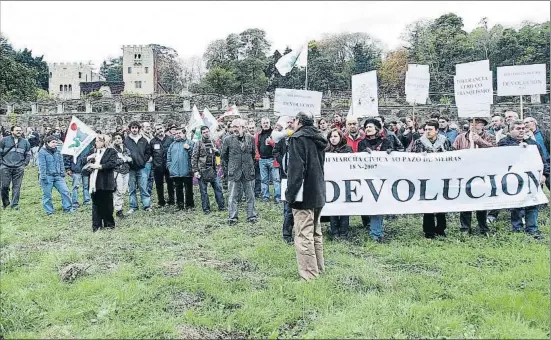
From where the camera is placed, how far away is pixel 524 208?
8523 millimetres

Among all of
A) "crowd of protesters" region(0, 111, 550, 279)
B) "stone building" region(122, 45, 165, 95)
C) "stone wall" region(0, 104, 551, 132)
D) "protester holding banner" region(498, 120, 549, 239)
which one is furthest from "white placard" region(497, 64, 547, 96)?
"stone building" region(122, 45, 165, 95)

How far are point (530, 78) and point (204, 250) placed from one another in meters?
7.44

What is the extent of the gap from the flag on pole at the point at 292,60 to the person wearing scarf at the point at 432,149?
367 cm

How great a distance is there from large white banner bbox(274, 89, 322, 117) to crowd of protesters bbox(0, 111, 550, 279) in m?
0.28

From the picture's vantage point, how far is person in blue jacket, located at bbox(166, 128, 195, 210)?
11.0 meters

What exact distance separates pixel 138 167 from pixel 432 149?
6.36 metres

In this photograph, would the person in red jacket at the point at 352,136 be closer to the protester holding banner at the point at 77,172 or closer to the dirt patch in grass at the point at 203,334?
the dirt patch in grass at the point at 203,334

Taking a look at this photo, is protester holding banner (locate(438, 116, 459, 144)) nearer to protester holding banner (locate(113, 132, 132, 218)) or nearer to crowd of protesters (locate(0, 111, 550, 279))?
crowd of protesters (locate(0, 111, 550, 279))

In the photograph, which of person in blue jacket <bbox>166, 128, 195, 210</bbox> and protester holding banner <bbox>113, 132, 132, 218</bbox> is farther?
person in blue jacket <bbox>166, 128, 195, 210</bbox>

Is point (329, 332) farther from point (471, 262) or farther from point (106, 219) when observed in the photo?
point (106, 219)

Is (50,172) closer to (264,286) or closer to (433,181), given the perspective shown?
(264,286)

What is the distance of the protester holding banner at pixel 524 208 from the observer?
8148 mm

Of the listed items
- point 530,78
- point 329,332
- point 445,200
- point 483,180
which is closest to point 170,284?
point 329,332

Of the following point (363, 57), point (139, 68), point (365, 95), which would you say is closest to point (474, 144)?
point (365, 95)
